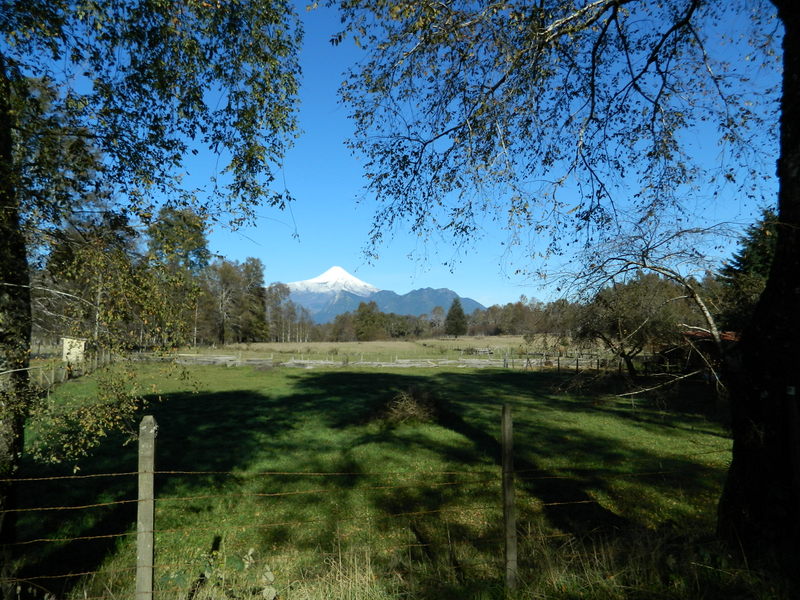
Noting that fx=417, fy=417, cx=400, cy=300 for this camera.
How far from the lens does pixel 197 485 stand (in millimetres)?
10688

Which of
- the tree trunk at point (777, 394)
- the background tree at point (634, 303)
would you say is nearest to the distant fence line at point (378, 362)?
the background tree at point (634, 303)

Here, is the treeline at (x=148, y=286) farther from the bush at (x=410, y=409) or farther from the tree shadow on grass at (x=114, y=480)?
the bush at (x=410, y=409)

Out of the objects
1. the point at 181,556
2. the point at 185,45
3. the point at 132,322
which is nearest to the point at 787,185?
the point at 185,45

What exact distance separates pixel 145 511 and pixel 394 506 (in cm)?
735

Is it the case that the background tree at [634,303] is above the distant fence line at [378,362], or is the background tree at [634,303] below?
above

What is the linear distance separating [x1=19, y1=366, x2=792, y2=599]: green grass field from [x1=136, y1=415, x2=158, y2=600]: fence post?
0.40m

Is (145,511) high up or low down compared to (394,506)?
up

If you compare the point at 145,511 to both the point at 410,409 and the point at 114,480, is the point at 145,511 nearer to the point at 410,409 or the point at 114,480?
the point at 114,480

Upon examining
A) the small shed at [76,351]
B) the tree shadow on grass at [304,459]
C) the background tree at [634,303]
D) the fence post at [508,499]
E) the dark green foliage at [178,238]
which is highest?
the dark green foliage at [178,238]

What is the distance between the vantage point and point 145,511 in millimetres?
3354

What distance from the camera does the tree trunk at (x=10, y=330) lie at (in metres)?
4.90

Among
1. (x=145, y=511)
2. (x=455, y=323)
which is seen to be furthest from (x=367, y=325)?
(x=145, y=511)

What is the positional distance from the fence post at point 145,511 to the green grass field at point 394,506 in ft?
1.31

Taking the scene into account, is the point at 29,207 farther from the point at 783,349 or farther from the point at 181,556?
the point at 783,349
